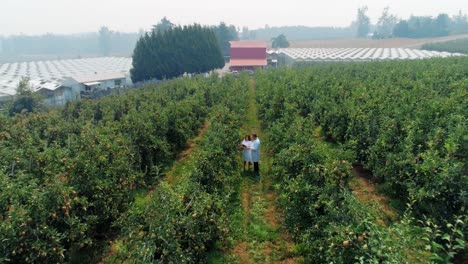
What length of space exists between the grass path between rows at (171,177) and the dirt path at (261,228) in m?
2.18

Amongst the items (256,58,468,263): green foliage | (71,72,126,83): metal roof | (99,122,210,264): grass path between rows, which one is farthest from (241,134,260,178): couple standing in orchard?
(71,72,126,83): metal roof

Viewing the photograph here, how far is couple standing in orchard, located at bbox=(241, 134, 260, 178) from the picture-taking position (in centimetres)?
1107

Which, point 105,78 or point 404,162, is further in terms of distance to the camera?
point 105,78

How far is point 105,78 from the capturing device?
47750 mm

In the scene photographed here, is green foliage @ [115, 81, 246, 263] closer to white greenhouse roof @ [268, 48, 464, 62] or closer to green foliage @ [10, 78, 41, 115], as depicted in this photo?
green foliage @ [10, 78, 41, 115]

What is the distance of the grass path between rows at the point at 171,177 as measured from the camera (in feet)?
24.0

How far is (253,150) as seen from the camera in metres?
11.2

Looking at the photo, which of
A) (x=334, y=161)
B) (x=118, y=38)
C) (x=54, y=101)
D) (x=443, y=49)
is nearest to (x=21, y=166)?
(x=334, y=161)

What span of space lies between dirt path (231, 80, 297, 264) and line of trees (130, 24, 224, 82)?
3974cm

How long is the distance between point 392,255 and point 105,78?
161 feet

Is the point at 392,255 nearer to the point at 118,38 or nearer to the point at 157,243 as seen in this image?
the point at 157,243

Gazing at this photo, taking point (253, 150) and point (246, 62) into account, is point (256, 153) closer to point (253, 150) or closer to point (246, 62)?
point (253, 150)

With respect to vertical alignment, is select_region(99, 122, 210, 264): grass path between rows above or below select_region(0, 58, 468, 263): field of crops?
below

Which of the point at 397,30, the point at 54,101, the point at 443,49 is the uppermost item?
the point at 397,30
